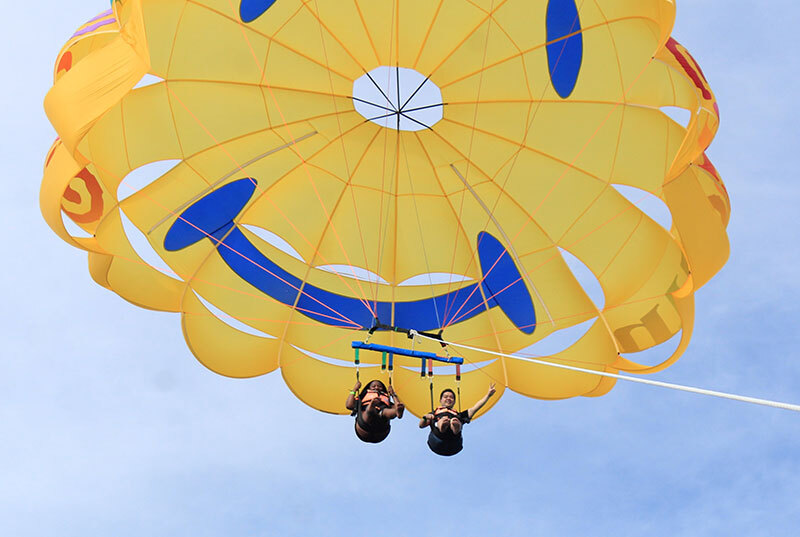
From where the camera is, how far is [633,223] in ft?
→ 29.2

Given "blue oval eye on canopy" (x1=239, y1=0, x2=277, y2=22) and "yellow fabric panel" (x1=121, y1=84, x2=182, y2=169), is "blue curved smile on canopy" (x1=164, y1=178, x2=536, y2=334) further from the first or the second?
"blue oval eye on canopy" (x1=239, y1=0, x2=277, y2=22)

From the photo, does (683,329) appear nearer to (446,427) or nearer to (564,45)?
(446,427)

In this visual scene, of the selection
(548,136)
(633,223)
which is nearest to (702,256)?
(633,223)

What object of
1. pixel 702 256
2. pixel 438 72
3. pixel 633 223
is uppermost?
pixel 438 72

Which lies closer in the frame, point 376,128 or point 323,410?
point 376,128

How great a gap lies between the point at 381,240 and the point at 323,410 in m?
Answer: 1.91

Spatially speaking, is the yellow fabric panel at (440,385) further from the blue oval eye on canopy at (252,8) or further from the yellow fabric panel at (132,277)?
the blue oval eye on canopy at (252,8)

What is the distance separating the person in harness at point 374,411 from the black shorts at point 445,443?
1.19ft

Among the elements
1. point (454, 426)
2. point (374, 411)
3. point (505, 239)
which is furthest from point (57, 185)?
point (505, 239)

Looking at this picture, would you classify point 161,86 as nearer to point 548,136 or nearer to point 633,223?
point 548,136

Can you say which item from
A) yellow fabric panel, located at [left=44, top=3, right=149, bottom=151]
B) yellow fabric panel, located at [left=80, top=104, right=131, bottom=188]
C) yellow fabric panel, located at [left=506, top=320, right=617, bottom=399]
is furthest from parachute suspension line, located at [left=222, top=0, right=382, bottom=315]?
yellow fabric panel, located at [left=506, top=320, right=617, bottom=399]

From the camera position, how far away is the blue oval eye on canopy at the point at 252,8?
26.3 ft

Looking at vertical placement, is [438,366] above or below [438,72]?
below

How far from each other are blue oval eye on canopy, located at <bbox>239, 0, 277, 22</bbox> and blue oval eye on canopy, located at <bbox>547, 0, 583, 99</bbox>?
8.10 ft
